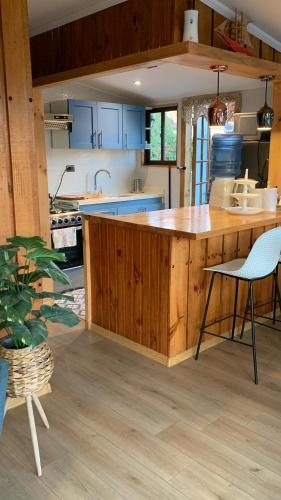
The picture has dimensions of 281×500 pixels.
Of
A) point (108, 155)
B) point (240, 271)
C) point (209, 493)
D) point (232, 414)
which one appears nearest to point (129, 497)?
point (209, 493)

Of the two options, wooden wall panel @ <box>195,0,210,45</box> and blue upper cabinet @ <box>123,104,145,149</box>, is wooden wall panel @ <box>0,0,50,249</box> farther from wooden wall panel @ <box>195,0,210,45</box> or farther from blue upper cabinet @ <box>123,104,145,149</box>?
blue upper cabinet @ <box>123,104,145,149</box>

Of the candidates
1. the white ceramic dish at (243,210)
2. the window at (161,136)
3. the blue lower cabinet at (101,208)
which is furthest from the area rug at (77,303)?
the window at (161,136)

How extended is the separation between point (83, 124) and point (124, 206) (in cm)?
120

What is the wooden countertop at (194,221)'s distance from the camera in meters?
2.79

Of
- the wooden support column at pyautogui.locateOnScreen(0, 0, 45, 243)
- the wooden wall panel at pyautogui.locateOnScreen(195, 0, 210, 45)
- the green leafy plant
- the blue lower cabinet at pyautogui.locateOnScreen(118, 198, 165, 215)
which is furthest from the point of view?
the blue lower cabinet at pyautogui.locateOnScreen(118, 198, 165, 215)

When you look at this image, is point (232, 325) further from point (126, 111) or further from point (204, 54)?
point (126, 111)

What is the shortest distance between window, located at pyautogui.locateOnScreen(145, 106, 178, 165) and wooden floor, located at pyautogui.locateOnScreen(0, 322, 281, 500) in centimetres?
390

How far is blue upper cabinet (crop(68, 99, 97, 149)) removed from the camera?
555cm

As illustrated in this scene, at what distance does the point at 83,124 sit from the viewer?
5684 millimetres

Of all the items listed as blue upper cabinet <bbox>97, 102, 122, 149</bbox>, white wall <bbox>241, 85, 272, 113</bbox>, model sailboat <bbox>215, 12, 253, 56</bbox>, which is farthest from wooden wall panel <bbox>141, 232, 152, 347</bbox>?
blue upper cabinet <bbox>97, 102, 122, 149</bbox>

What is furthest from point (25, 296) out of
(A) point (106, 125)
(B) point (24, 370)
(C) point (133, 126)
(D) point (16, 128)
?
(C) point (133, 126)

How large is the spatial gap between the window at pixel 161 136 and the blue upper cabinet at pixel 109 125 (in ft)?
2.22

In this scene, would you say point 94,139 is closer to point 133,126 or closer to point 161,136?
point 133,126

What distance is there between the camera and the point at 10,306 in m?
1.81
